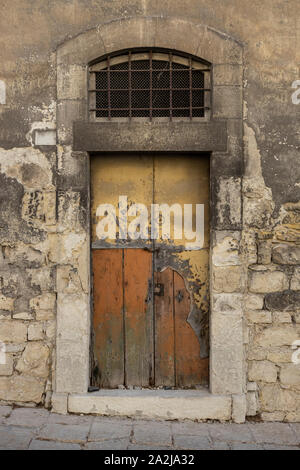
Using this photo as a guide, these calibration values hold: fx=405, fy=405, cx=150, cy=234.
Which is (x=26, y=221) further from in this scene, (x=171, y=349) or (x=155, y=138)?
(x=171, y=349)

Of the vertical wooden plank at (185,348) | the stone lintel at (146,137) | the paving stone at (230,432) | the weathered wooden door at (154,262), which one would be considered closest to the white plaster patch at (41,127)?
the stone lintel at (146,137)

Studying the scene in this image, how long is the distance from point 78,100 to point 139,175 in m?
0.84

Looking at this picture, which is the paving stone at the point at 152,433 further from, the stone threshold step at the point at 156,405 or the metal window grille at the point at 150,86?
the metal window grille at the point at 150,86

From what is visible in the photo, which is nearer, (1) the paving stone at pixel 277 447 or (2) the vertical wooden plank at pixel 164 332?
(1) the paving stone at pixel 277 447

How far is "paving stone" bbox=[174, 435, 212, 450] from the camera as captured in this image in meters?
3.12

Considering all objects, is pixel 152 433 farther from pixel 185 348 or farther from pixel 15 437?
pixel 15 437

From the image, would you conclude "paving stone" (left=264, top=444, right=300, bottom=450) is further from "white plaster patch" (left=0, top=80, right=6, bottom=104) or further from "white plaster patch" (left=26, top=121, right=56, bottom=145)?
"white plaster patch" (left=0, top=80, right=6, bottom=104)

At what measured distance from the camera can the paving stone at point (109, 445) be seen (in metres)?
3.08

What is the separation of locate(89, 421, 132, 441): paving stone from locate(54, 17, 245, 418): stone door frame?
1.23 ft

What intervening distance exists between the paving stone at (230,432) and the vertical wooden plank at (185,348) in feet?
1.41

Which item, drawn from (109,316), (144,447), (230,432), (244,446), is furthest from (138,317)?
(244,446)

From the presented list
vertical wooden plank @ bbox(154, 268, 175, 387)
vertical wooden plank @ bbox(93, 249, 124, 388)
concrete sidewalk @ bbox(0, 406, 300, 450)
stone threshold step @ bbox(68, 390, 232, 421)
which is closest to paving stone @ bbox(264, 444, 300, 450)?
concrete sidewalk @ bbox(0, 406, 300, 450)

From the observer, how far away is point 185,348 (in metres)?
3.76
